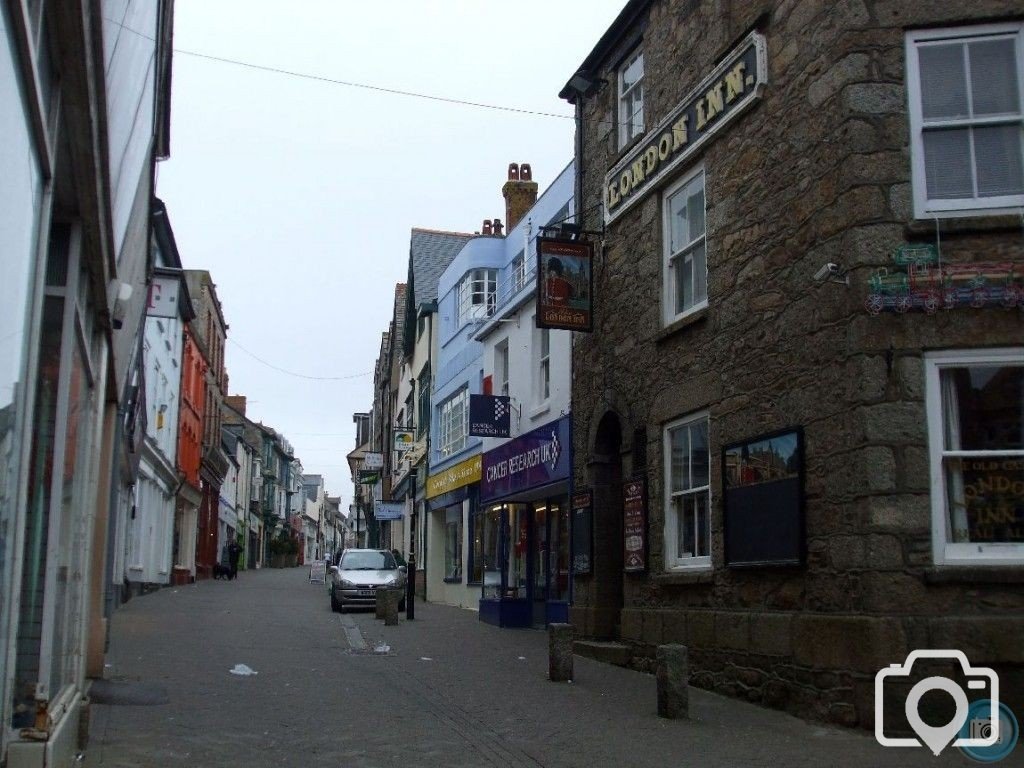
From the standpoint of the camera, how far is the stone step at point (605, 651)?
46.1 ft

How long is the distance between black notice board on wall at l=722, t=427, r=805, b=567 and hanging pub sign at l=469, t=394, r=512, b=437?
34.7 ft

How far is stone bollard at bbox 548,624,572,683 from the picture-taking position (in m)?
12.4

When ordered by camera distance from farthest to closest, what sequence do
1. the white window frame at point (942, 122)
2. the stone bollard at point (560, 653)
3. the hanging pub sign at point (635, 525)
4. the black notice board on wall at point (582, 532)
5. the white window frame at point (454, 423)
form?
the white window frame at point (454, 423) → the black notice board on wall at point (582, 532) → the hanging pub sign at point (635, 525) → the stone bollard at point (560, 653) → the white window frame at point (942, 122)

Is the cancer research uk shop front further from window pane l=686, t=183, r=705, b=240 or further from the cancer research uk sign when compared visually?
window pane l=686, t=183, r=705, b=240

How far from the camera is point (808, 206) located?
10352 millimetres

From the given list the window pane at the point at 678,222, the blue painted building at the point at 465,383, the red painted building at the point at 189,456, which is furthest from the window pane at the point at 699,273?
the red painted building at the point at 189,456

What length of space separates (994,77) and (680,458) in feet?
17.8

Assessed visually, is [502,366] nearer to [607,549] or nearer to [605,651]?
[607,549]

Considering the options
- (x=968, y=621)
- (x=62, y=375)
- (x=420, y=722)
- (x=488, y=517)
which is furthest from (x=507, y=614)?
(x=62, y=375)

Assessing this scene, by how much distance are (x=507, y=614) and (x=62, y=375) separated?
15869 millimetres

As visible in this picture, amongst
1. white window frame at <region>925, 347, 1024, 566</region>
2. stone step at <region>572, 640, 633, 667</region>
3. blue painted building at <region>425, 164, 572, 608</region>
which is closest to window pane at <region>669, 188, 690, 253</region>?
white window frame at <region>925, 347, 1024, 566</region>

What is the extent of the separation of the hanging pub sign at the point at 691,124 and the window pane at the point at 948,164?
2.10 meters

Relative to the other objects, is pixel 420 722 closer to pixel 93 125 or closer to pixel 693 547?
pixel 693 547

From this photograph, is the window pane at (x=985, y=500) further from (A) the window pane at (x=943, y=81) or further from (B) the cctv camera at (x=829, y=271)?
(A) the window pane at (x=943, y=81)
